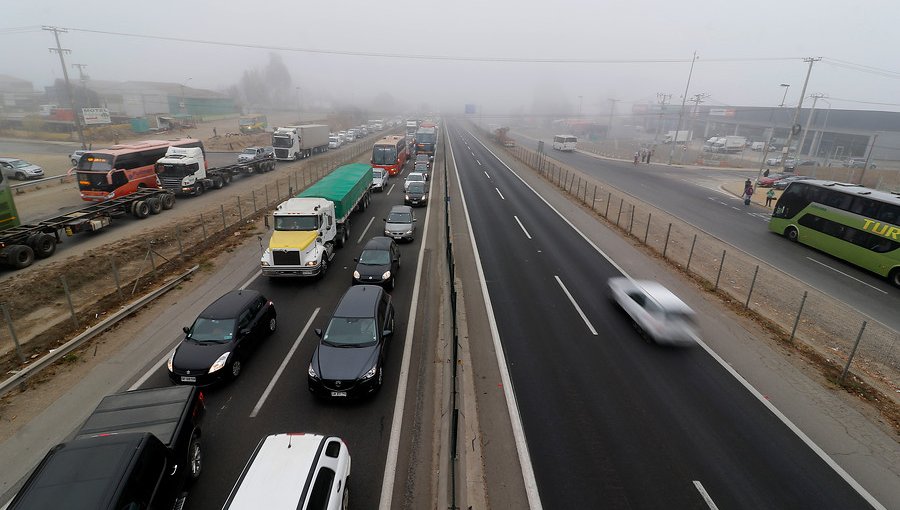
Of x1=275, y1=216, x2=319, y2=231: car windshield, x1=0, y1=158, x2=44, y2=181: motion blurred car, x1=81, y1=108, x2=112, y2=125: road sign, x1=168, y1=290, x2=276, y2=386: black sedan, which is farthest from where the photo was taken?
x1=81, y1=108, x2=112, y2=125: road sign

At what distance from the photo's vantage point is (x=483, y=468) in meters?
8.68

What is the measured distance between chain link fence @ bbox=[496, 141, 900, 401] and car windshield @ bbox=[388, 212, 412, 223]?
1361 centimetres

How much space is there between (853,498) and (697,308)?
344 inches

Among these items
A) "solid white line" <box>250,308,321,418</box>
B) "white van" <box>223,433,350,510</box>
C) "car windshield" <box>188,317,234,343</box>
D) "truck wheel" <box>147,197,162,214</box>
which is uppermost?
"white van" <box>223,433,350,510</box>

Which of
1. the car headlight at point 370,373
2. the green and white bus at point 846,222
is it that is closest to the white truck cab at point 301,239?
the car headlight at point 370,373

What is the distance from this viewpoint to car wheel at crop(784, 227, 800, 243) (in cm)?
2554

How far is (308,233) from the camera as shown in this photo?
1831cm

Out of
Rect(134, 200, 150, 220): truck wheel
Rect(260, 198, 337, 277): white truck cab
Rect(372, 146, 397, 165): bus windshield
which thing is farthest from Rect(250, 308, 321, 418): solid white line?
Rect(372, 146, 397, 165): bus windshield

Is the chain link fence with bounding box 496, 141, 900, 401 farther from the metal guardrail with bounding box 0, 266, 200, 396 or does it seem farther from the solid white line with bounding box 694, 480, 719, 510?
the metal guardrail with bounding box 0, 266, 200, 396

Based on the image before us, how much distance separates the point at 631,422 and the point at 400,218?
16.4 m

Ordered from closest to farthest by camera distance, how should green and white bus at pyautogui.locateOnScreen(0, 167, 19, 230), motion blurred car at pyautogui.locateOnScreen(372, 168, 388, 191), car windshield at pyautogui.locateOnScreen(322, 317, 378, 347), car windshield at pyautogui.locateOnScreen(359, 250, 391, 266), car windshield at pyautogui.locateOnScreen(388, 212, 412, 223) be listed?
car windshield at pyautogui.locateOnScreen(322, 317, 378, 347)
car windshield at pyautogui.locateOnScreen(359, 250, 391, 266)
green and white bus at pyautogui.locateOnScreen(0, 167, 19, 230)
car windshield at pyautogui.locateOnScreen(388, 212, 412, 223)
motion blurred car at pyautogui.locateOnScreen(372, 168, 388, 191)

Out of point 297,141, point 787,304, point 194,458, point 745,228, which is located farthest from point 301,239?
point 297,141

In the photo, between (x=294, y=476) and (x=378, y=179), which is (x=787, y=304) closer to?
(x=294, y=476)

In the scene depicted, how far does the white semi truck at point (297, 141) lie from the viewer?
53156 millimetres
